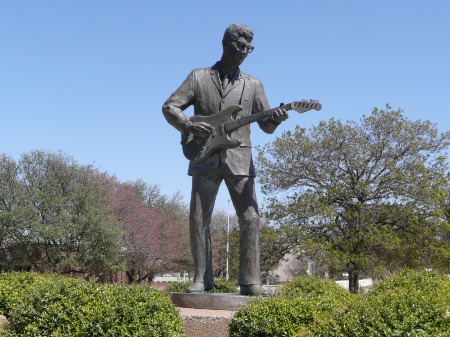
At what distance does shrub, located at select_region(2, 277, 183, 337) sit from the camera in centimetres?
562

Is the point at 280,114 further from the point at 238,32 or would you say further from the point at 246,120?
the point at 238,32

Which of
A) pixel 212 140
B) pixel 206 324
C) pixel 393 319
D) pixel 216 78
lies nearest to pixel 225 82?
pixel 216 78

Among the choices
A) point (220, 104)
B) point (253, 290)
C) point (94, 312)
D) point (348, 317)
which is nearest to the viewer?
point (348, 317)

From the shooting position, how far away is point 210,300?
691cm

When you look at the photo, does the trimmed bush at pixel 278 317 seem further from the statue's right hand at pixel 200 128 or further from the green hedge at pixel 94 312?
the statue's right hand at pixel 200 128

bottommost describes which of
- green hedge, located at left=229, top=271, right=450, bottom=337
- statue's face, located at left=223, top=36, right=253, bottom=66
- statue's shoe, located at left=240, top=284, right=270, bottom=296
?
green hedge, located at left=229, top=271, right=450, bottom=337

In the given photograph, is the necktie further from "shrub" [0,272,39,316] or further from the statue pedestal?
"shrub" [0,272,39,316]

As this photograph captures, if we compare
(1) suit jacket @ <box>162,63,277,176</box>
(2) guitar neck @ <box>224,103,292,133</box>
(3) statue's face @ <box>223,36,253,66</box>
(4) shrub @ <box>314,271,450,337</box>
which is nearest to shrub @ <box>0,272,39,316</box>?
(1) suit jacket @ <box>162,63,277,176</box>

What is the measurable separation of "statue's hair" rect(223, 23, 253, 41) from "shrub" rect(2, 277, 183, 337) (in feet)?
11.0

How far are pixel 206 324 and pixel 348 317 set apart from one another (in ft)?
6.80

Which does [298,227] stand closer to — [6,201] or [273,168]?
[273,168]

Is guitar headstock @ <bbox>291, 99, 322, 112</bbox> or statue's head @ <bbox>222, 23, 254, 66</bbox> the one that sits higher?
statue's head @ <bbox>222, 23, 254, 66</bbox>

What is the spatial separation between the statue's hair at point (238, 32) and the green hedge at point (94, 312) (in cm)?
334

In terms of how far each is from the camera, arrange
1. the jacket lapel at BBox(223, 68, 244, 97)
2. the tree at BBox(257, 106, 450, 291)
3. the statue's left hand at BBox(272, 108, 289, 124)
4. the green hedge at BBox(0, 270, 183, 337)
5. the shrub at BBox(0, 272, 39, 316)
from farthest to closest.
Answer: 1. the tree at BBox(257, 106, 450, 291)
2. the shrub at BBox(0, 272, 39, 316)
3. the jacket lapel at BBox(223, 68, 244, 97)
4. the statue's left hand at BBox(272, 108, 289, 124)
5. the green hedge at BBox(0, 270, 183, 337)
